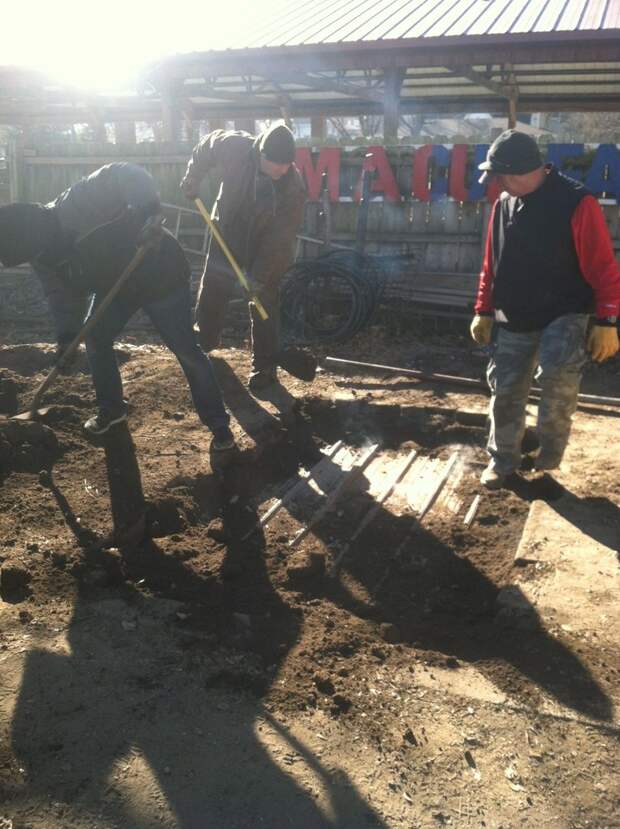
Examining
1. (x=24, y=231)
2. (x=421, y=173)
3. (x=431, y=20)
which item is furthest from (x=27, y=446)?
(x=431, y=20)

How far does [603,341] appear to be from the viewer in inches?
149

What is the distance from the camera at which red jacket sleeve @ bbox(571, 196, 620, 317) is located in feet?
12.2

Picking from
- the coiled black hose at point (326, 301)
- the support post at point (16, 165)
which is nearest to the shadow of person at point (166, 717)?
the coiled black hose at point (326, 301)

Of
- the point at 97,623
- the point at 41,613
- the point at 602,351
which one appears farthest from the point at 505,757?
the point at 602,351

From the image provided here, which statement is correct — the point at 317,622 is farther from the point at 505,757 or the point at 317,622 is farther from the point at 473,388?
the point at 473,388

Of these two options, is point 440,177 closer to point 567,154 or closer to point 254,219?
point 567,154

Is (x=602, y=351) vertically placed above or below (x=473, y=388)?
above

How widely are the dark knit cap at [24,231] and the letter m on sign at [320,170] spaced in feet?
23.7

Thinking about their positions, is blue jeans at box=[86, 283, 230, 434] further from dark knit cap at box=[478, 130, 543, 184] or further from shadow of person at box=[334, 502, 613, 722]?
dark knit cap at box=[478, 130, 543, 184]

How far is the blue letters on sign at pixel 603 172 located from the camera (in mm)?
9344

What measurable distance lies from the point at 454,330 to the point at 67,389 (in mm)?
5381

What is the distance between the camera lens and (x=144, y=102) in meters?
18.1

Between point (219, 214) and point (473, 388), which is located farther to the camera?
point (473, 388)

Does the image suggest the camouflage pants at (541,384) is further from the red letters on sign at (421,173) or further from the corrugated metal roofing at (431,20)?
the corrugated metal roofing at (431,20)
